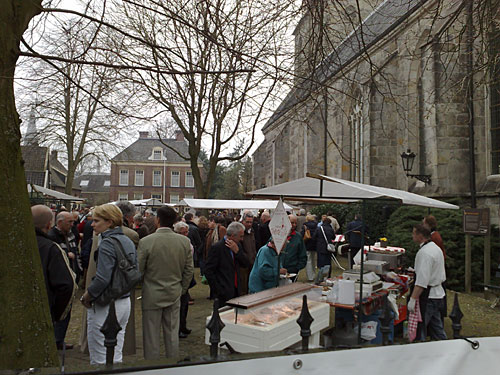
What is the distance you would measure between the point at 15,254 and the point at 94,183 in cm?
7556

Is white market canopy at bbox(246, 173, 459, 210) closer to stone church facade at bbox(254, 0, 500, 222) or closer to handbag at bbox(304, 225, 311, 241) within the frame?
stone church facade at bbox(254, 0, 500, 222)

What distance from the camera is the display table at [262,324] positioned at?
139 inches

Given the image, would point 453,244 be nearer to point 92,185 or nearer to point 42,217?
point 42,217

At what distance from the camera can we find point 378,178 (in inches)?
725

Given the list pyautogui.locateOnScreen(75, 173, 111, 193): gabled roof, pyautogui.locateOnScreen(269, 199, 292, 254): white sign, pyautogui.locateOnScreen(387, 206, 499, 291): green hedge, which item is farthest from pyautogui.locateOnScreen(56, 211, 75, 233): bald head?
pyautogui.locateOnScreen(75, 173, 111, 193): gabled roof

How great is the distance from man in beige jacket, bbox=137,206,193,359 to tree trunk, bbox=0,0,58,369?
1.56 m

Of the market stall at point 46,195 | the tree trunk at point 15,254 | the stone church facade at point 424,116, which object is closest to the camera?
the tree trunk at point 15,254

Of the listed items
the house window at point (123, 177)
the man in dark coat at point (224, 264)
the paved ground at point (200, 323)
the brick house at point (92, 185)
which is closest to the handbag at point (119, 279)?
the paved ground at point (200, 323)

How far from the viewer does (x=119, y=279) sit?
3.68 meters

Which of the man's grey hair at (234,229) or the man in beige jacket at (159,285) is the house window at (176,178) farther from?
the man in beige jacket at (159,285)

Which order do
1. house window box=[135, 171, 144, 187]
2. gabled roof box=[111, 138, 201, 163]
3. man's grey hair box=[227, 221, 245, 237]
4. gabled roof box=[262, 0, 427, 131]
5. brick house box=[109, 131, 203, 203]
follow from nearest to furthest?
gabled roof box=[262, 0, 427, 131] → man's grey hair box=[227, 221, 245, 237] → brick house box=[109, 131, 203, 203] → house window box=[135, 171, 144, 187] → gabled roof box=[111, 138, 201, 163]

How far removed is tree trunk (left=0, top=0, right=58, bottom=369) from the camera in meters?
2.74

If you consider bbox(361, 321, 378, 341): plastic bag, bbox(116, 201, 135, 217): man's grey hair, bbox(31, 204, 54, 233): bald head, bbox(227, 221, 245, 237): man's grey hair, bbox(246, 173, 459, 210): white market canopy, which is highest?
bbox(246, 173, 459, 210): white market canopy

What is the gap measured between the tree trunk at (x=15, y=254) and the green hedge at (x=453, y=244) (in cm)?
976
